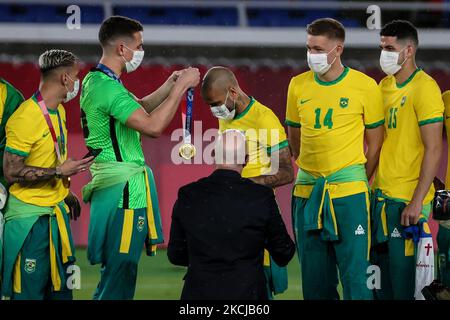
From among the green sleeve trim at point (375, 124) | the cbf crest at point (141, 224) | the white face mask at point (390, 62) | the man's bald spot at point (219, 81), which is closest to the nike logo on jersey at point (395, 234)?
the green sleeve trim at point (375, 124)

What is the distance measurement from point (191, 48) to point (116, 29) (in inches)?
168

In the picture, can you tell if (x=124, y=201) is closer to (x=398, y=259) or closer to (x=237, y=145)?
(x=237, y=145)

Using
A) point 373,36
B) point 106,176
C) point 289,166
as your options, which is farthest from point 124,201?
point 373,36

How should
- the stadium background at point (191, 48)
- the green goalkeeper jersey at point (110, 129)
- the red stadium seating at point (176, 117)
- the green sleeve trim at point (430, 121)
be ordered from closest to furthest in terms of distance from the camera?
the green goalkeeper jersey at point (110, 129) < the green sleeve trim at point (430, 121) < the red stadium seating at point (176, 117) < the stadium background at point (191, 48)

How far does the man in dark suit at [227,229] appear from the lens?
399 cm

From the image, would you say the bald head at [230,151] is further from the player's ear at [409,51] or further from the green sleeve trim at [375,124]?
the player's ear at [409,51]

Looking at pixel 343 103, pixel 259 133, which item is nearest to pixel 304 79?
pixel 343 103

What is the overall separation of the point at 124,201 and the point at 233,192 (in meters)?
0.95

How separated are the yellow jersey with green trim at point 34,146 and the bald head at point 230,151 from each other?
1.24 m

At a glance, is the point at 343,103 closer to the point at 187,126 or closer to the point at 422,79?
the point at 422,79

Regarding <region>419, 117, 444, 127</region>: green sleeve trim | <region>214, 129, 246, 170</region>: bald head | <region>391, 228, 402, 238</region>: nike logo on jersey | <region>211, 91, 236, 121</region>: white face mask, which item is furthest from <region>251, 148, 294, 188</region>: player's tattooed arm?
<region>214, 129, 246, 170</region>: bald head

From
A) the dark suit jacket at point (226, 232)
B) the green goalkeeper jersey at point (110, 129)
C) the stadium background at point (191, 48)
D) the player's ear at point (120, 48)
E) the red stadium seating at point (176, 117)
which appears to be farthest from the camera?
the stadium background at point (191, 48)

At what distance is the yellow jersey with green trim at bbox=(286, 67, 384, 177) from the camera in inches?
198

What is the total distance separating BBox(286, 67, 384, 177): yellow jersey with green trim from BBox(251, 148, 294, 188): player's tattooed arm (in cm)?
11
